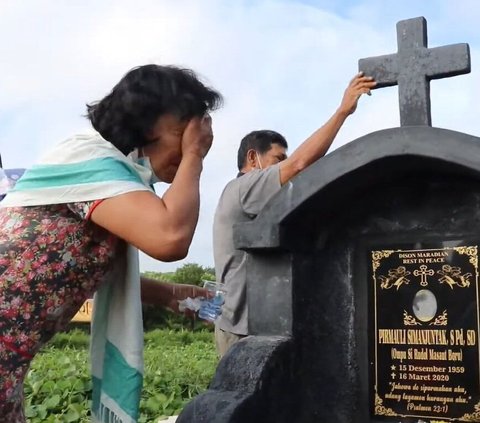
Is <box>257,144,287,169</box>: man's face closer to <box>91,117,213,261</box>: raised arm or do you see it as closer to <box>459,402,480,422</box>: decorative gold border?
<box>459,402,480,422</box>: decorative gold border

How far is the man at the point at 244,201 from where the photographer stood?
3199mm

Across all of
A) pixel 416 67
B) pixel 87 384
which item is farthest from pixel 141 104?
pixel 87 384

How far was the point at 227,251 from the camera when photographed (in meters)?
3.54

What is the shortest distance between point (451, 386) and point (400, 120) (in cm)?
98

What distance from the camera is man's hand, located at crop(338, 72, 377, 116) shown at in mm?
3134

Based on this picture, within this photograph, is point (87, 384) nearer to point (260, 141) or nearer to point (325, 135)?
point (260, 141)

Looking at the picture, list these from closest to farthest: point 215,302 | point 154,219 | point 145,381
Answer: point 154,219
point 215,302
point 145,381

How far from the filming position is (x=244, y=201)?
131 inches

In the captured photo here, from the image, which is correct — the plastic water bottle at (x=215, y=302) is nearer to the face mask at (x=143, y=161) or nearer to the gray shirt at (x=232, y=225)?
the gray shirt at (x=232, y=225)

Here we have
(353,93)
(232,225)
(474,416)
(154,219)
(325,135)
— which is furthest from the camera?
(232,225)

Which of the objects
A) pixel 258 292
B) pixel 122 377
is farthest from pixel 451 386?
pixel 122 377

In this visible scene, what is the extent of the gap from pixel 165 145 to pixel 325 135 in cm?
145

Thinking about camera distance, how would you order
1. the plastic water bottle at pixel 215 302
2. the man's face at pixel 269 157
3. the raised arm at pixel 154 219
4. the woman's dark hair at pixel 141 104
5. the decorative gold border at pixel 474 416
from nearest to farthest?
the raised arm at pixel 154 219 → the woman's dark hair at pixel 141 104 → the decorative gold border at pixel 474 416 → the plastic water bottle at pixel 215 302 → the man's face at pixel 269 157

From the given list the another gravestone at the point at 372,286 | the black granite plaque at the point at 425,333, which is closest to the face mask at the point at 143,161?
the another gravestone at the point at 372,286
